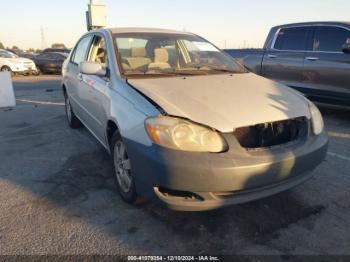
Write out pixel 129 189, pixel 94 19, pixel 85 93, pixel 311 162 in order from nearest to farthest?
pixel 311 162, pixel 129 189, pixel 85 93, pixel 94 19

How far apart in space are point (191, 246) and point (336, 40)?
502 centimetres

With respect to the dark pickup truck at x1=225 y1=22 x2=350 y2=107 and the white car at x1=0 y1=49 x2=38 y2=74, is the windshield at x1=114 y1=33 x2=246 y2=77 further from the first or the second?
the white car at x1=0 y1=49 x2=38 y2=74

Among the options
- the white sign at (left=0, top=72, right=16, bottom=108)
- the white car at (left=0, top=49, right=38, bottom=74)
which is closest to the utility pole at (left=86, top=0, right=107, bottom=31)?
the white sign at (left=0, top=72, right=16, bottom=108)

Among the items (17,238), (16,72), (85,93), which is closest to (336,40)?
(85,93)

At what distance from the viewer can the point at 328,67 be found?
5.98 m

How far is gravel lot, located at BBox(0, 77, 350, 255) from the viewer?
2508mm

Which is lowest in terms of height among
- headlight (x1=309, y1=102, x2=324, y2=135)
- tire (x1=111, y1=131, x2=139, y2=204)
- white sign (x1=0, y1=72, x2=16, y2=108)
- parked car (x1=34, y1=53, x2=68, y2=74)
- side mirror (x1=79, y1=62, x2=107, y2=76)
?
parked car (x1=34, y1=53, x2=68, y2=74)

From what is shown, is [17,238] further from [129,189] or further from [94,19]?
[94,19]

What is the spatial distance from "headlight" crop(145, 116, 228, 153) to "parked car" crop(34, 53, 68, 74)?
18.2 metres

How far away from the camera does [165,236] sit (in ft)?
8.62

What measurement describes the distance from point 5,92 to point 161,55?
604cm

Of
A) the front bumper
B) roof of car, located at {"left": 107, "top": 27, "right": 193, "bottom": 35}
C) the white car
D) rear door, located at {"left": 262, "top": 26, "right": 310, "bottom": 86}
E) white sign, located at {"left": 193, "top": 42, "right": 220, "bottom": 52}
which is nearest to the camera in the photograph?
the front bumper

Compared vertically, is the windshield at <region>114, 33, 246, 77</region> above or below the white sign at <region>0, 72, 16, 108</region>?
above

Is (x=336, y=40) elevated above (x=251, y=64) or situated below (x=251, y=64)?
above
